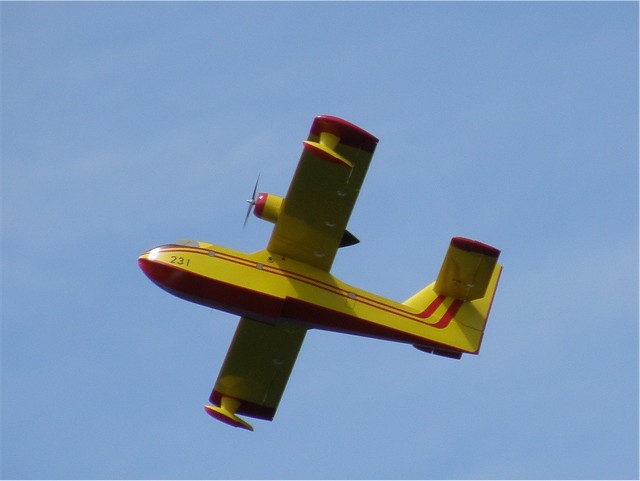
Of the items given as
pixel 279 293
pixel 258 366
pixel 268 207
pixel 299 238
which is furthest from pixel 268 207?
pixel 258 366

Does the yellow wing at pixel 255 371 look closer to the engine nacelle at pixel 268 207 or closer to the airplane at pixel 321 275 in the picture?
the airplane at pixel 321 275

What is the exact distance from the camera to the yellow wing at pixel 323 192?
27.1 meters

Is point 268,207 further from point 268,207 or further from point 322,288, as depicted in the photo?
point 322,288

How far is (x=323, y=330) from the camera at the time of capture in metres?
29.1

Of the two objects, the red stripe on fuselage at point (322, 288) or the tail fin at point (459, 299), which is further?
the tail fin at point (459, 299)

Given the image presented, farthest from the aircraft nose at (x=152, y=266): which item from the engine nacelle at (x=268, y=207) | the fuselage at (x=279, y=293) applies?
the engine nacelle at (x=268, y=207)

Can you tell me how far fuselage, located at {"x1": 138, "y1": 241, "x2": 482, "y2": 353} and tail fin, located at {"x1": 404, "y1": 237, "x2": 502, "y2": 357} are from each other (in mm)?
109

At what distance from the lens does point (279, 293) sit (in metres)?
28.1

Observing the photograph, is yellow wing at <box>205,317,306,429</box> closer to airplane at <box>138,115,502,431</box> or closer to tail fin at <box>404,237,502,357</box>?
airplane at <box>138,115,502,431</box>

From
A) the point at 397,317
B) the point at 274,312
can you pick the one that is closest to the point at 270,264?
the point at 274,312

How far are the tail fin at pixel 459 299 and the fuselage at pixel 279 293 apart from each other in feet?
0.36

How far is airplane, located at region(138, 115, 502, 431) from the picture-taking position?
27391mm

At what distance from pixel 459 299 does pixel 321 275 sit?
348 cm

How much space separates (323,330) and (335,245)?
210 centimetres
